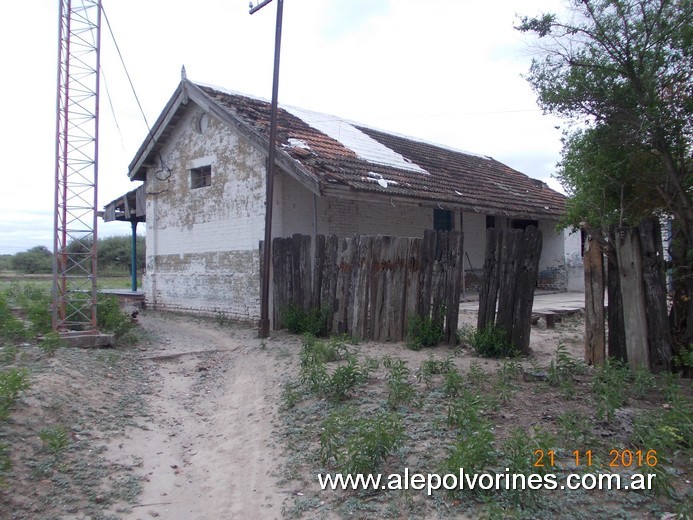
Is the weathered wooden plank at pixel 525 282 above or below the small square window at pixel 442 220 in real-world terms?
below

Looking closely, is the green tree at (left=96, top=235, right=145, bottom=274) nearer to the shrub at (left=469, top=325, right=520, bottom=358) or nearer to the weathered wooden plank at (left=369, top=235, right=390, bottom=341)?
the weathered wooden plank at (left=369, top=235, right=390, bottom=341)

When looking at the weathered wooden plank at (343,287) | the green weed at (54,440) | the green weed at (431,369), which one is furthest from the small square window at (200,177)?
the green weed at (54,440)

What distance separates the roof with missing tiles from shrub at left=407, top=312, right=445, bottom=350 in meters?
3.22

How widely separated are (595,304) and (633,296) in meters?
0.54

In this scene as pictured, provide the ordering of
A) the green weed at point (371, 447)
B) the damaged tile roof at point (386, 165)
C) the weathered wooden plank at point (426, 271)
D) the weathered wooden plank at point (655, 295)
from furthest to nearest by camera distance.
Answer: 1. the damaged tile roof at point (386, 165)
2. the weathered wooden plank at point (426, 271)
3. the weathered wooden plank at point (655, 295)
4. the green weed at point (371, 447)

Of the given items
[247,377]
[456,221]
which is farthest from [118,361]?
[456,221]

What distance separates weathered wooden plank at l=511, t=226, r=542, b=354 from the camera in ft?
22.9

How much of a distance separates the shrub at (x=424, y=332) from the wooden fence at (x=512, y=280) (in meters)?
0.73

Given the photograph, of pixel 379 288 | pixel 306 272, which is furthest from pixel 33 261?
pixel 379 288

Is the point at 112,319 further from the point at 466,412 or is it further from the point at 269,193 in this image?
the point at 466,412

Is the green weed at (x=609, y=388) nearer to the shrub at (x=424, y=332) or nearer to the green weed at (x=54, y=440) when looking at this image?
the shrub at (x=424, y=332)

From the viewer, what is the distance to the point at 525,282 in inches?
277

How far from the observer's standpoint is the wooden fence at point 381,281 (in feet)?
25.9

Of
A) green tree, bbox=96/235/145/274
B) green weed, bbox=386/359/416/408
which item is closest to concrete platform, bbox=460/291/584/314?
green weed, bbox=386/359/416/408
